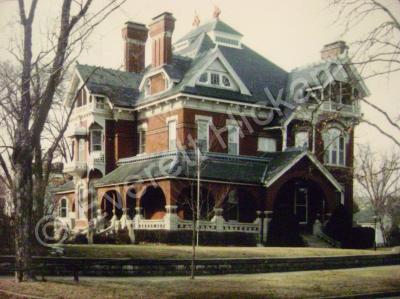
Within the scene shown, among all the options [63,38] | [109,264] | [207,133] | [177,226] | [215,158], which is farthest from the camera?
[207,133]

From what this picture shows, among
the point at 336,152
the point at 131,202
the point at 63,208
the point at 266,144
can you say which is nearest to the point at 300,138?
the point at 266,144

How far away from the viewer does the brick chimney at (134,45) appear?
37.2 metres

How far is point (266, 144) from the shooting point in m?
33.8

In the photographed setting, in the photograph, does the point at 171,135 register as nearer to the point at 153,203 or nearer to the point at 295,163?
the point at 153,203

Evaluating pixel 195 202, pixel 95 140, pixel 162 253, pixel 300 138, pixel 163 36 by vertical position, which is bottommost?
pixel 162 253

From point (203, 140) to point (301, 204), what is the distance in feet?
21.3

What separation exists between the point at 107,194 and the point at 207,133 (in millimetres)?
6450

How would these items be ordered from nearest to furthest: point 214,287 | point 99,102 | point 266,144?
point 214,287, point 99,102, point 266,144

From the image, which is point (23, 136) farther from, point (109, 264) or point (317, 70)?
point (317, 70)

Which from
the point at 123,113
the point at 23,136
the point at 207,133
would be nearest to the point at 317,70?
the point at 207,133

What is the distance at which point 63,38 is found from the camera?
45.0 feet

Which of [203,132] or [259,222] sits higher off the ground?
[203,132]

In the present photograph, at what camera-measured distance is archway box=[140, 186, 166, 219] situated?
99.5 ft

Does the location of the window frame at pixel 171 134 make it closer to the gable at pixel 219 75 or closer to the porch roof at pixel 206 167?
the porch roof at pixel 206 167
